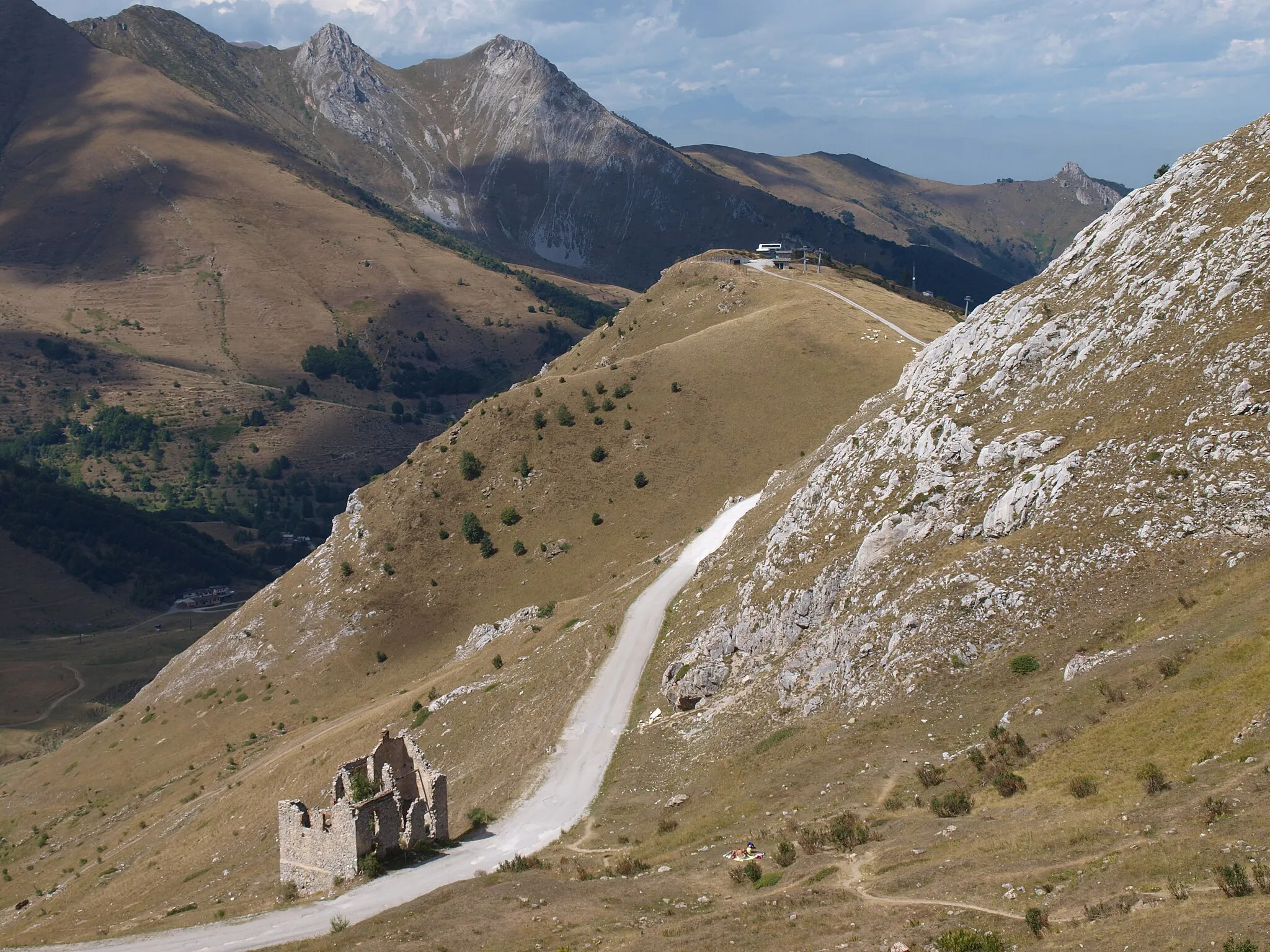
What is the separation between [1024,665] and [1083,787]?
422 inches

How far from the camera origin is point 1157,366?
49.3 meters

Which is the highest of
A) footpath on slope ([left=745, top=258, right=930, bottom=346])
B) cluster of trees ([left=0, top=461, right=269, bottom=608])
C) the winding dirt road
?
footpath on slope ([left=745, top=258, right=930, bottom=346])

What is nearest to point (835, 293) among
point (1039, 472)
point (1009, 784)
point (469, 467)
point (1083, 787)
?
point (469, 467)

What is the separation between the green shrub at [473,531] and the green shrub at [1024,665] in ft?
232

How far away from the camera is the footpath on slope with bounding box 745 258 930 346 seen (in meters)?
124

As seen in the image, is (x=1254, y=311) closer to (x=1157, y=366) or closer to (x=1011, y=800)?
(x=1157, y=366)

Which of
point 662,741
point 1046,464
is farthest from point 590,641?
point 1046,464

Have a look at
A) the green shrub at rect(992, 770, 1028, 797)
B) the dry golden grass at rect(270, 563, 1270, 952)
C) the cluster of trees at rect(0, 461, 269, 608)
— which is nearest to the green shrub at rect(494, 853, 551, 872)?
the dry golden grass at rect(270, 563, 1270, 952)

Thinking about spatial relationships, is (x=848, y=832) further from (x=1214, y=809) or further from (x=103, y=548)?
(x=103, y=548)

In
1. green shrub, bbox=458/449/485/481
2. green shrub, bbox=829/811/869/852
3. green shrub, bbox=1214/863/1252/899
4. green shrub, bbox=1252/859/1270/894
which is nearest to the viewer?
green shrub, bbox=1252/859/1270/894

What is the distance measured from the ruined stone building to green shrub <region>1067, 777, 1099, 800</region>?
24.1m

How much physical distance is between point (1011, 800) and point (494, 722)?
36219 mm

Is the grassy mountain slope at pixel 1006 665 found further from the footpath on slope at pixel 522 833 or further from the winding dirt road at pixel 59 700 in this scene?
the winding dirt road at pixel 59 700

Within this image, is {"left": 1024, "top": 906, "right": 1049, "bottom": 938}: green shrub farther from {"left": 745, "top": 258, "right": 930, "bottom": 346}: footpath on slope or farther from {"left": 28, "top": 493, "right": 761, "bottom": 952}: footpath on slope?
{"left": 745, "top": 258, "right": 930, "bottom": 346}: footpath on slope
